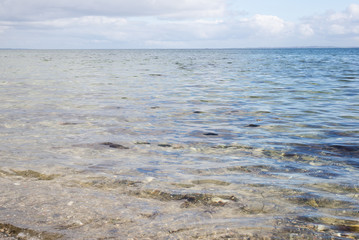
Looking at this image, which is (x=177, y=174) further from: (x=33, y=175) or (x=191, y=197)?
(x=33, y=175)

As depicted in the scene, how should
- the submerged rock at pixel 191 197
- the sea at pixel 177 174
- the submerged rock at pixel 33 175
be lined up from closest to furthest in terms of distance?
the sea at pixel 177 174 → the submerged rock at pixel 191 197 → the submerged rock at pixel 33 175

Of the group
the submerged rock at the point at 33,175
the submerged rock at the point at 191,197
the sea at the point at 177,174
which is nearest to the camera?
the sea at the point at 177,174

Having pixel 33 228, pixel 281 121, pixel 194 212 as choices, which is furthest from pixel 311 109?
pixel 33 228

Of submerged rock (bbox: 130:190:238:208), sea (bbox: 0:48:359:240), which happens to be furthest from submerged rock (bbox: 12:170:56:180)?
submerged rock (bbox: 130:190:238:208)

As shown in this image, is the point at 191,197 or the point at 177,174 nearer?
the point at 191,197

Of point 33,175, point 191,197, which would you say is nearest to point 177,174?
point 191,197

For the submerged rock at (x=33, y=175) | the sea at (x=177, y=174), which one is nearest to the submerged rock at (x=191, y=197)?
the sea at (x=177, y=174)

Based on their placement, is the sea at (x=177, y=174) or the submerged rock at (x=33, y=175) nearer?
the sea at (x=177, y=174)

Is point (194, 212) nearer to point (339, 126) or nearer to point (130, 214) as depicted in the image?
point (130, 214)

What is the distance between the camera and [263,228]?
335cm

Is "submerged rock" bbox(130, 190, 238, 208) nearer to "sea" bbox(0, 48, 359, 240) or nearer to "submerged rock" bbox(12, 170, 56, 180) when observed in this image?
"sea" bbox(0, 48, 359, 240)

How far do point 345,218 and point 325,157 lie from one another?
2469mm

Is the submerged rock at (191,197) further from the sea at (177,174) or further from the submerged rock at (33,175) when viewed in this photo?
the submerged rock at (33,175)

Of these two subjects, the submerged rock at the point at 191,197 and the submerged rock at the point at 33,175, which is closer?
the submerged rock at the point at 191,197
